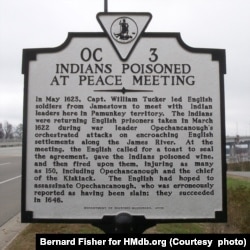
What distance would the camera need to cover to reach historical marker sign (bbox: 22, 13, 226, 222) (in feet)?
11.7

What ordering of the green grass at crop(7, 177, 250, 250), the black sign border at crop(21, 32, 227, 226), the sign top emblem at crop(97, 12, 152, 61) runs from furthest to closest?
1. the green grass at crop(7, 177, 250, 250)
2. the sign top emblem at crop(97, 12, 152, 61)
3. the black sign border at crop(21, 32, 227, 226)

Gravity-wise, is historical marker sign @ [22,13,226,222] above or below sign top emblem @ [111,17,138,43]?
below

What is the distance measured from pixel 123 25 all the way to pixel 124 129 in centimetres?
89

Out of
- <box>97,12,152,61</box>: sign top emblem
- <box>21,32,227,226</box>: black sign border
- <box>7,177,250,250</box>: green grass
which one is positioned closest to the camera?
<box>21,32,227,226</box>: black sign border

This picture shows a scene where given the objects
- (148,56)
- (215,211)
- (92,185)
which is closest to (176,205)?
(215,211)

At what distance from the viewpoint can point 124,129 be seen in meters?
3.58

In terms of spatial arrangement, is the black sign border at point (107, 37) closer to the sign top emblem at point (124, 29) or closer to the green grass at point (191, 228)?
the sign top emblem at point (124, 29)

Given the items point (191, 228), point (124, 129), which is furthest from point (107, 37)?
point (191, 228)

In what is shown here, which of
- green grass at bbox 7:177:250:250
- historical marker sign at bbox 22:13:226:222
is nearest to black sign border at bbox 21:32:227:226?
historical marker sign at bbox 22:13:226:222

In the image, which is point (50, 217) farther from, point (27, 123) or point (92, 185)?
point (27, 123)

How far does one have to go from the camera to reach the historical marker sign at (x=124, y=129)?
3.55 meters

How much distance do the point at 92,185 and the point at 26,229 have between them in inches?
206

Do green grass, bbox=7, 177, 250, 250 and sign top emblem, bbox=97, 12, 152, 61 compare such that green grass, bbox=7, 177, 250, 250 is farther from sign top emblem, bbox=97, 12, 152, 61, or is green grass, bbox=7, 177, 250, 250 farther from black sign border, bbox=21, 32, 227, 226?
sign top emblem, bbox=97, 12, 152, 61

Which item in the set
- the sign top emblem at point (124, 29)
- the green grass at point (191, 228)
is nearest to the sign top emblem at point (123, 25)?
the sign top emblem at point (124, 29)
